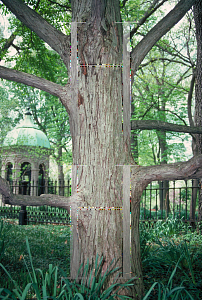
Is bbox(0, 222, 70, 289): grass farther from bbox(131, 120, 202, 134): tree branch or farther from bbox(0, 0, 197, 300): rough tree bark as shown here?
bbox(131, 120, 202, 134): tree branch

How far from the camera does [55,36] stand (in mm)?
2809

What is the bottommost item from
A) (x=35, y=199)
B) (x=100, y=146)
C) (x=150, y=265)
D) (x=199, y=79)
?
(x=150, y=265)

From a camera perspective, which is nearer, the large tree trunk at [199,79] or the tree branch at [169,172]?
the tree branch at [169,172]

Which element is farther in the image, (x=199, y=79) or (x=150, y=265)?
(x=199, y=79)

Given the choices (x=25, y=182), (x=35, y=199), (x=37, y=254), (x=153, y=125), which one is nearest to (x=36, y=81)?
(x=35, y=199)

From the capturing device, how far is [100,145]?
2.42m

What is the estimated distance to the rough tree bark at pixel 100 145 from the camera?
7.73 ft

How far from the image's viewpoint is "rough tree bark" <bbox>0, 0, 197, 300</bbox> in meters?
2.36

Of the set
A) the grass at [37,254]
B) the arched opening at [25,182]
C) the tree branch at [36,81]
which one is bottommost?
the grass at [37,254]

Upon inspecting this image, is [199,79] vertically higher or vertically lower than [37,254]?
higher

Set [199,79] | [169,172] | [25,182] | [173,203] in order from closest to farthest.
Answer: [169,172] < [199,79] < [173,203] < [25,182]

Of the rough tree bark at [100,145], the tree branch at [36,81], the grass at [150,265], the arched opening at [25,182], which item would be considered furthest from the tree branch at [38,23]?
the arched opening at [25,182]

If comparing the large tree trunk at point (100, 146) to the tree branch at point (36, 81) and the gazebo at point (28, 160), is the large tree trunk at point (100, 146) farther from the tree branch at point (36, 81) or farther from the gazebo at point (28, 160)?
the gazebo at point (28, 160)

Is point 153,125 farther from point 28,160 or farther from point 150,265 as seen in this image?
point 28,160
